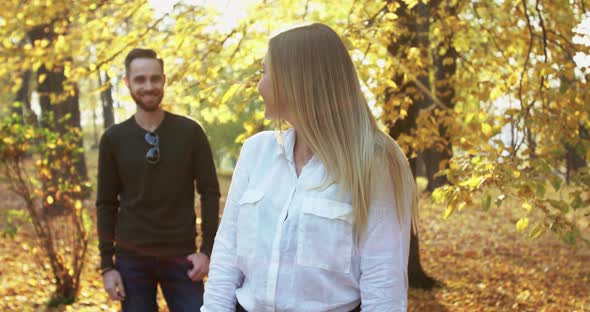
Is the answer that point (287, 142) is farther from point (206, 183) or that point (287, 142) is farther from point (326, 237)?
point (206, 183)

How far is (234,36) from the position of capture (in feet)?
17.9

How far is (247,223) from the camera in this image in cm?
200

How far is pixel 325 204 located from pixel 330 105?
1.05 ft

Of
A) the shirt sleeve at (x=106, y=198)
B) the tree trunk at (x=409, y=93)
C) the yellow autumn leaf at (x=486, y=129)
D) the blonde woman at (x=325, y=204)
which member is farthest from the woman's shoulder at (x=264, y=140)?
the tree trunk at (x=409, y=93)

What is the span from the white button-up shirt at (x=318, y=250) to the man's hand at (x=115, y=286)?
5.29ft

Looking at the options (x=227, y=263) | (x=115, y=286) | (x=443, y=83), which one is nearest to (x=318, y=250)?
(x=227, y=263)

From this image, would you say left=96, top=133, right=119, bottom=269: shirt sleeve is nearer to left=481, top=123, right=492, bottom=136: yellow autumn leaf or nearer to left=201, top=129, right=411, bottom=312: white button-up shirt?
left=201, top=129, right=411, bottom=312: white button-up shirt

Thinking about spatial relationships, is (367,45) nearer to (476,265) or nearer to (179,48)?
(179,48)

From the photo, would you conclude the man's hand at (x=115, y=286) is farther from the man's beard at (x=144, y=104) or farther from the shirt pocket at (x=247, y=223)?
the shirt pocket at (x=247, y=223)

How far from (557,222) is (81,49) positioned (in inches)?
199

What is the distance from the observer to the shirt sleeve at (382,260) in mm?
1851

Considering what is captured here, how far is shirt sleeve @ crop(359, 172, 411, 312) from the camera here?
185 cm

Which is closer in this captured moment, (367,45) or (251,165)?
(251,165)

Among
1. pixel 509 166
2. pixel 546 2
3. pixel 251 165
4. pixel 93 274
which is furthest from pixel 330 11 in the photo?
pixel 251 165
